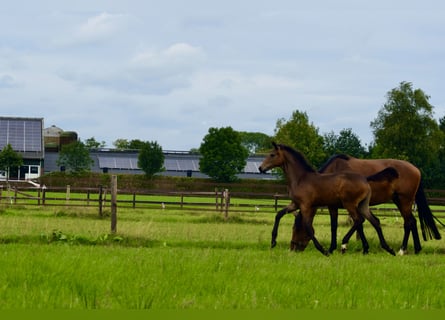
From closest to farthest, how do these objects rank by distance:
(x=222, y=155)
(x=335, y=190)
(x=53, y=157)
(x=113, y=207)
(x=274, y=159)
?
(x=335, y=190), (x=274, y=159), (x=113, y=207), (x=222, y=155), (x=53, y=157)

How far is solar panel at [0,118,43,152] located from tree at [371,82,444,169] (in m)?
35.4

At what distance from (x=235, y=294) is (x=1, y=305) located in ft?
6.95

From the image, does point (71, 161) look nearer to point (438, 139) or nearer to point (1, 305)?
point (438, 139)

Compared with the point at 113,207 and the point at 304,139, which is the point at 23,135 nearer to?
the point at 304,139

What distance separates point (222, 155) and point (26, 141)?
69.4 ft

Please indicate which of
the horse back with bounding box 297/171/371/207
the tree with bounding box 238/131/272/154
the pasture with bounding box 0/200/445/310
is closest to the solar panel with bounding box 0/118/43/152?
the horse back with bounding box 297/171/371/207

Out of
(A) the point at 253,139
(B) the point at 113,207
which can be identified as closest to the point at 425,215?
(B) the point at 113,207

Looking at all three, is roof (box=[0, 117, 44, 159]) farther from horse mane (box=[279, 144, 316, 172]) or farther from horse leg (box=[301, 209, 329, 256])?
horse leg (box=[301, 209, 329, 256])

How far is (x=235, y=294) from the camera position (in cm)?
702

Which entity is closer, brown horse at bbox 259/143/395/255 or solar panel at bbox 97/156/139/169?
brown horse at bbox 259/143/395/255

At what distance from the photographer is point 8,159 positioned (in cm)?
6850

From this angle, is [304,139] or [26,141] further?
[26,141]

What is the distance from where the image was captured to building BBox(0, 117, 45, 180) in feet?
258

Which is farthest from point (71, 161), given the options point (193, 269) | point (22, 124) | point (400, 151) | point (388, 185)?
point (193, 269)
